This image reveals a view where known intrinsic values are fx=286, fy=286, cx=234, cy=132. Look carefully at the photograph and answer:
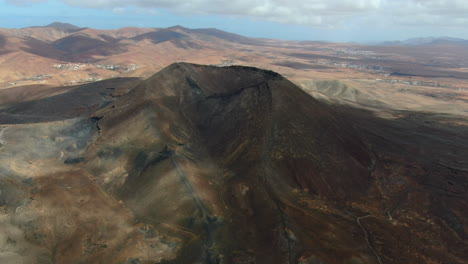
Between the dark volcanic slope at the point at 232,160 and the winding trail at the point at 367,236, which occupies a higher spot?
the dark volcanic slope at the point at 232,160

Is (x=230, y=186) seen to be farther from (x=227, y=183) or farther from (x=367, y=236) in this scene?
(x=367, y=236)

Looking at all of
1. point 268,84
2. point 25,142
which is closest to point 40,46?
point 25,142

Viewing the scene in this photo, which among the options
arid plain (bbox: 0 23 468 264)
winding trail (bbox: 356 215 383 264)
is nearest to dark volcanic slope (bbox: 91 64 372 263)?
arid plain (bbox: 0 23 468 264)

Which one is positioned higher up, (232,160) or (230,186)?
(232,160)

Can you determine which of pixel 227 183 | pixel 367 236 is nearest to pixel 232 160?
pixel 227 183

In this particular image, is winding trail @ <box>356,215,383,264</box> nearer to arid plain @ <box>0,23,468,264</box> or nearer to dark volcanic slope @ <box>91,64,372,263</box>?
arid plain @ <box>0,23,468,264</box>

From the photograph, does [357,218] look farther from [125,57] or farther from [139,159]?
[125,57]

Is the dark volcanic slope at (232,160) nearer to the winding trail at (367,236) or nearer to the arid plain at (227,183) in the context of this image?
the arid plain at (227,183)

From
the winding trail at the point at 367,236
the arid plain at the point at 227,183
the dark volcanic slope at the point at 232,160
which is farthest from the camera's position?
the dark volcanic slope at the point at 232,160

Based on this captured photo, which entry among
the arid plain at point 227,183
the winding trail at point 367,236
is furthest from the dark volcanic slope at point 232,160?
the winding trail at point 367,236
